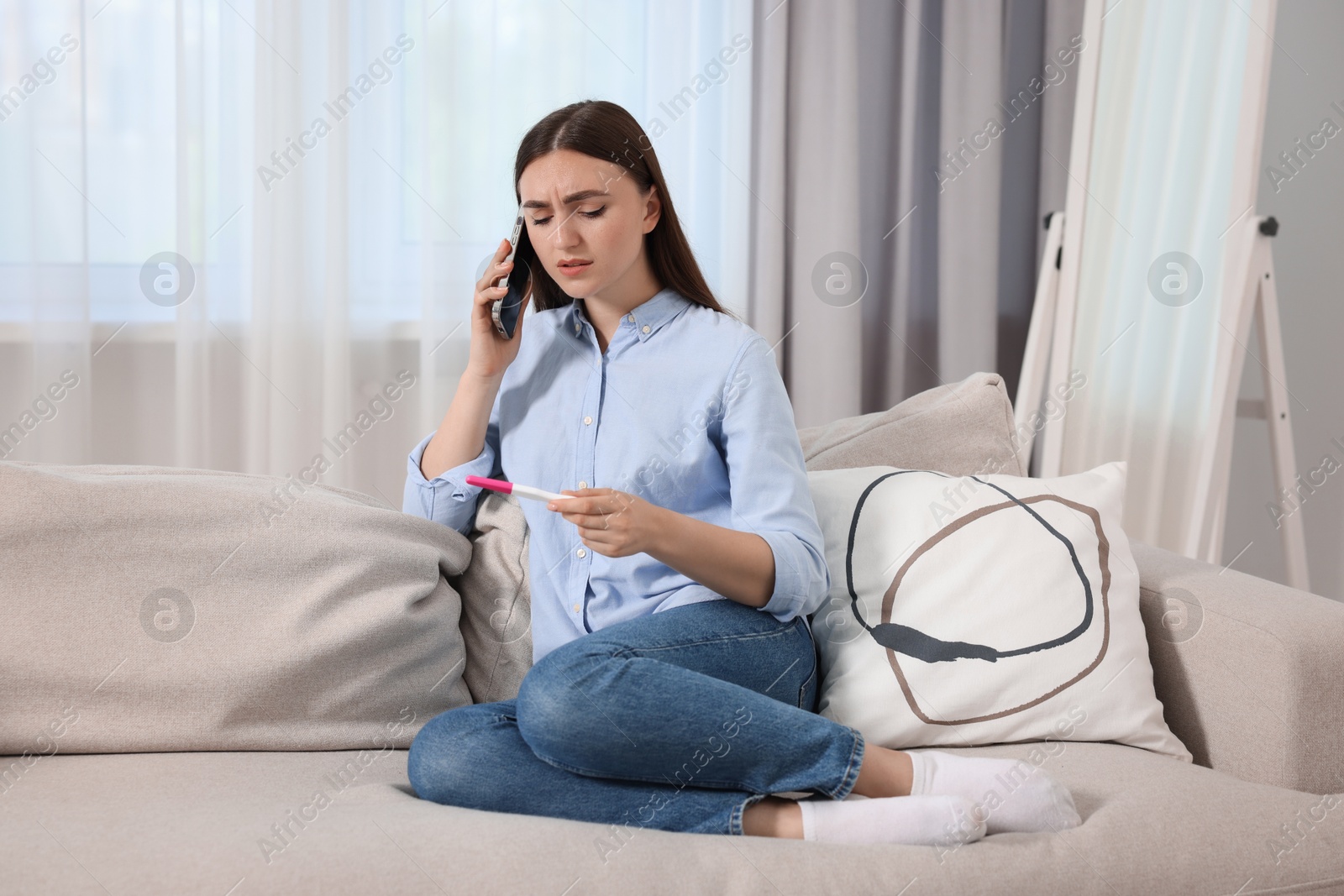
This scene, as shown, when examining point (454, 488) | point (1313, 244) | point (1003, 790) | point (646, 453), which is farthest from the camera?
point (1313, 244)

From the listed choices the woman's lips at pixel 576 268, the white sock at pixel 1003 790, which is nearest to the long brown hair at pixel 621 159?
the woman's lips at pixel 576 268

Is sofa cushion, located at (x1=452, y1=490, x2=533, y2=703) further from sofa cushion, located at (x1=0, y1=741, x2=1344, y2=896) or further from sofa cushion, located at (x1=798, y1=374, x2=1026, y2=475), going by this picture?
sofa cushion, located at (x1=798, y1=374, x2=1026, y2=475)

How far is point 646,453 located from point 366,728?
0.46 m

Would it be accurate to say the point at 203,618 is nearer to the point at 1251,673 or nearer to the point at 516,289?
the point at 516,289

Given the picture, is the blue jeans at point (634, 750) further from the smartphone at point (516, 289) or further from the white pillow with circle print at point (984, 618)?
the smartphone at point (516, 289)

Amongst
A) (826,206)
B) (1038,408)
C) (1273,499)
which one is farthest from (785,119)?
(1273,499)

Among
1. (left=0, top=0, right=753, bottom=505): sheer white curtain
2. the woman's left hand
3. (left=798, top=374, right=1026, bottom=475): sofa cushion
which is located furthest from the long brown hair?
(left=0, top=0, right=753, bottom=505): sheer white curtain

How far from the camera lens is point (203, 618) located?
1144 mm

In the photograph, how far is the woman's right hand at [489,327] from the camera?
1.29 meters

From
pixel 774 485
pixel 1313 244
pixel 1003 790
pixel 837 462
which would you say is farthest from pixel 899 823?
pixel 1313 244

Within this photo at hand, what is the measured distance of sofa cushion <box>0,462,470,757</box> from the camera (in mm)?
1100

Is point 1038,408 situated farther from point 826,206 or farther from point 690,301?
point 690,301

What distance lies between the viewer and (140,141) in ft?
6.66

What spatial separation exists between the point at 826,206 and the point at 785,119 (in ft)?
0.72
